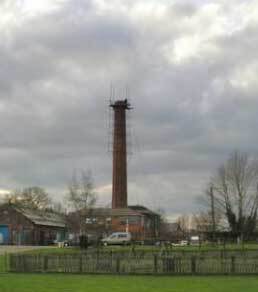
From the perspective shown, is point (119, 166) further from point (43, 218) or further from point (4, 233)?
point (4, 233)

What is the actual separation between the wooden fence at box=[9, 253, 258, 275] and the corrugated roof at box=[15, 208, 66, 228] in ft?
205

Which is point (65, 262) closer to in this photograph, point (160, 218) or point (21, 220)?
point (21, 220)

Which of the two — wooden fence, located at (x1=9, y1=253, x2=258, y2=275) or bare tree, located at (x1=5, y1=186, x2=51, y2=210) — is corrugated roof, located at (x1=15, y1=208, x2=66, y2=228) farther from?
wooden fence, located at (x1=9, y1=253, x2=258, y2=275)

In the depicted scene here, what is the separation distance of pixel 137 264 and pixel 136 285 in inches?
344

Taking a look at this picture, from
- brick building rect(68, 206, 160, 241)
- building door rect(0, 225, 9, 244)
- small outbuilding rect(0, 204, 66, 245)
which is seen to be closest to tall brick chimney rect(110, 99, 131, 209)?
brick building rect(68, 206, 160, 241)

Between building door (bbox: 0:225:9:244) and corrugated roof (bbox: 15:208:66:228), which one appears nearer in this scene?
building door (bbox: 0:225:9:244)

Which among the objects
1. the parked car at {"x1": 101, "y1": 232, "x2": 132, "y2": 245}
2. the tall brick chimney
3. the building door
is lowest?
the parked car at {"x1": 101, "y1": 232, "x2": 132, "y2": 245}

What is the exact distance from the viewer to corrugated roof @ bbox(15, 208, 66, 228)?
104 metres

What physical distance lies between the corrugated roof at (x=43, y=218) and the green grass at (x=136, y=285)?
7130 centimetres

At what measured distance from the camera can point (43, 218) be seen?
4414 inches

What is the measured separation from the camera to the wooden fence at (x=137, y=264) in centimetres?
3759

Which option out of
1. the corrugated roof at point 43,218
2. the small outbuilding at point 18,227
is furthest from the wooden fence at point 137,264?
the corrugated roof at point 43,218

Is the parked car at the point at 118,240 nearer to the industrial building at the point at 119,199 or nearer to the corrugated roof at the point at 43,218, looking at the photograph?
the industrial building at the point at 119,199

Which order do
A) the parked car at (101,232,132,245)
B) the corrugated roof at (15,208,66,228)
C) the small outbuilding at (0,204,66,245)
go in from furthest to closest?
1. the corrugated roof at (15,208,66,228)
2. the small outbuilding at (0,204,66,245)
3. the parked car at (101,232,132,245)
